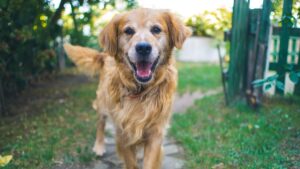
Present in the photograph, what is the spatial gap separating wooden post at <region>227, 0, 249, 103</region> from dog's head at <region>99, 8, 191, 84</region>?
6.65ft

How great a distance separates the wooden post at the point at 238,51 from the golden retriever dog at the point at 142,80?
2047 mm

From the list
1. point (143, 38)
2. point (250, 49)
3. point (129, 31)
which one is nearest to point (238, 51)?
point (250, 49)

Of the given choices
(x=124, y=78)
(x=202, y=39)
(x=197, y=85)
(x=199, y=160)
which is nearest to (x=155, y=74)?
(x=124, y=78)

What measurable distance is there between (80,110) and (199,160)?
252 centimetres

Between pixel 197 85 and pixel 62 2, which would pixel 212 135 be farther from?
pixel 197 85

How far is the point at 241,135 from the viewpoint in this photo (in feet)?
14.4

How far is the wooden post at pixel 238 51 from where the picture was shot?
5465 mm

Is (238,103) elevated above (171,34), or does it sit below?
below

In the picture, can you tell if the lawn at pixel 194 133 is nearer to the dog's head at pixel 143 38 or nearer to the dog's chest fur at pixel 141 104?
the dog's chest fur at pixel 141 104

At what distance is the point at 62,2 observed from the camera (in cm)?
511

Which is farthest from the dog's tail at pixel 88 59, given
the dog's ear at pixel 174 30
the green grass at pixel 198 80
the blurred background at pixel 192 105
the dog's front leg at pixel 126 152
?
the green grass at pixel 198 80

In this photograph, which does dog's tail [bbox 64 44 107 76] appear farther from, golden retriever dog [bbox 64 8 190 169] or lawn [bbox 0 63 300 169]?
golden retriever dog [bbox 64 8 190 169]

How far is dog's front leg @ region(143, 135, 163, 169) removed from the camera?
3330 mm

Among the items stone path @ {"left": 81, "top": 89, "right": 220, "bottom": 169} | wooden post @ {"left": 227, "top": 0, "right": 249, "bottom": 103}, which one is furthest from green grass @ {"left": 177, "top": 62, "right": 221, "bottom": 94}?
stone path @ {"left": 81, "top": 89, "right": 220, "bottom": 169}
